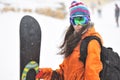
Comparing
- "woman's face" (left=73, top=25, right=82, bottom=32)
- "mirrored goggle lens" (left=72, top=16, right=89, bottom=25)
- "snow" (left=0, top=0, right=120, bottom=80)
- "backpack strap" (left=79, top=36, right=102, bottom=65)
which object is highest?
"mirrored goggle lens" (left=72, top=16, right=89, bottom=25)

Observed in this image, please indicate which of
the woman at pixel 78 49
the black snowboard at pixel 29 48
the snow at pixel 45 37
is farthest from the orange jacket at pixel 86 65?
the snow at pixel 45 37

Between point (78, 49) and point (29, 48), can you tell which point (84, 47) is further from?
point (29, 48)

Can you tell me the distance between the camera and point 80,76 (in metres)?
1.60

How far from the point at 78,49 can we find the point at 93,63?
0.14 m

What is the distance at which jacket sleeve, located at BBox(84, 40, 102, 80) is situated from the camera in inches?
58.4

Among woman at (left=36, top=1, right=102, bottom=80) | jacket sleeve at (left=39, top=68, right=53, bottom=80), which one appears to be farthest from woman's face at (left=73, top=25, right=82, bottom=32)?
jacket sleeve at (left=39, top=68, right=53, bottom=80)

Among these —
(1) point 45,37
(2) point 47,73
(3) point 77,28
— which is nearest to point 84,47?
(3) point 77,28

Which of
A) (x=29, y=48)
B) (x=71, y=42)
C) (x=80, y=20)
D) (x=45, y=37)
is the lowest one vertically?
(x=45, y=37)

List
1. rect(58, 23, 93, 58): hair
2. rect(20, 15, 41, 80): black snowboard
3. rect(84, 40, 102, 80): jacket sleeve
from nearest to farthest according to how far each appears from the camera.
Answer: rect(84, 40, 102, 80): jacket sleeve < rect(58, 23, 93, 58): hair < rect(20, 15, 41, 80): black snowboard

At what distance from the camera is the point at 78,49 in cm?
160

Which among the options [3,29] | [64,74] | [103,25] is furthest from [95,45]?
[103,25]

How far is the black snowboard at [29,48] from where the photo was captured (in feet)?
7.03

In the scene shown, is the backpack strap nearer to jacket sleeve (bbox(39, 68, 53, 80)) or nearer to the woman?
the woman

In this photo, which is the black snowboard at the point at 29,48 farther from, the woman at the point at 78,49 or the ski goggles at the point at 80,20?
the ski goggles at the point at 80,20
